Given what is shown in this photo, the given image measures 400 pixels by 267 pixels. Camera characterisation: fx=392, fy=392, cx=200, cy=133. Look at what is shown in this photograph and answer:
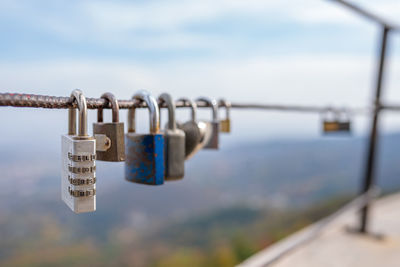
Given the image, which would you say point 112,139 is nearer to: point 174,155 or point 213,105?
point 174,155

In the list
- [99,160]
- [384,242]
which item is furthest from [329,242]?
[99,160]

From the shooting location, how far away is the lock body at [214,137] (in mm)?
1093

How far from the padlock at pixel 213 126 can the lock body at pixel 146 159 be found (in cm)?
36

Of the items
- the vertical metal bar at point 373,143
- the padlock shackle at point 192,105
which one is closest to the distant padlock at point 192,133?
the padlock shackle at point 192,105

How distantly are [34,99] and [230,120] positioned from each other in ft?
2.38

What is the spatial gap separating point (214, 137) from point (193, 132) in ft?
0.51

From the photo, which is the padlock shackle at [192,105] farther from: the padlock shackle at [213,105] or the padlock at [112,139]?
the padlock at [112,139]

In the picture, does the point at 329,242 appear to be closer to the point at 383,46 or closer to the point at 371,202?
the point at 371,202

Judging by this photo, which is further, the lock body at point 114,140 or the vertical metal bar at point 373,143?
the vertical metal bar at point 373,143

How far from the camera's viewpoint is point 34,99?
65cm

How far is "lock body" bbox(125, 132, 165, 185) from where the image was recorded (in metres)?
0.73

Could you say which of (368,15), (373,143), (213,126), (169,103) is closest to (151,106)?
(169,103)

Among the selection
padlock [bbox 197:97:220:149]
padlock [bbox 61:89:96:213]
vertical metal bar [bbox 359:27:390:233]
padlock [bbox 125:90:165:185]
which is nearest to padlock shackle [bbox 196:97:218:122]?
padlock [bbox 197:97:220:149]

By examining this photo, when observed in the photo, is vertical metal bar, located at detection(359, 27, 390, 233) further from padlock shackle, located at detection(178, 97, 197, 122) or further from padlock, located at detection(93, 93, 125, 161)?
padlock, located at detection(93, 93, 125, 161)
